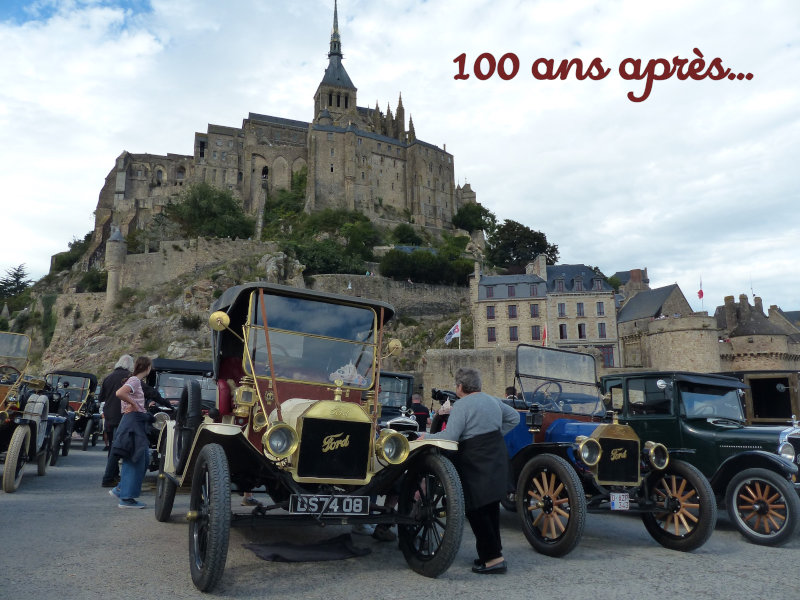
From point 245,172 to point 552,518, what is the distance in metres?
78.2

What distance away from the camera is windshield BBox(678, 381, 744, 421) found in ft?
24.6

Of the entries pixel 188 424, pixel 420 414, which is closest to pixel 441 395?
pixel 188 424

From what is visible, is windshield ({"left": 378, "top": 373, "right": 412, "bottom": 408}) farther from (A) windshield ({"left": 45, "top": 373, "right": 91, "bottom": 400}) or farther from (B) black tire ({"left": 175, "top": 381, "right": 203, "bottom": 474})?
(A) windshield ({"left": 45, "top": 373, "right": 91, "bottom": 400})

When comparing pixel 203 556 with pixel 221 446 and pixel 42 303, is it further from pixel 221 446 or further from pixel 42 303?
pixel 42 303

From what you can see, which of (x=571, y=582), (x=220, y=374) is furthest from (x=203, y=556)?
(x=571, y=582)

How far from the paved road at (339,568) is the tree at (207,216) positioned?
58.1m

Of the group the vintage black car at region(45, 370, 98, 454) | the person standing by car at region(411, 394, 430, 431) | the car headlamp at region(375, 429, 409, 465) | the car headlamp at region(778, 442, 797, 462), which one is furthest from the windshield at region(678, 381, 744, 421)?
the vintage black car at region(45, 370, 98, 454)

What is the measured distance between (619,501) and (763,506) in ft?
6.18

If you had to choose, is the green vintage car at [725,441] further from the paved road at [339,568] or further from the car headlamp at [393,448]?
the car headlamp at [393,448]

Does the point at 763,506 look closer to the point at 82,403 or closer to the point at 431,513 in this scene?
the point at 431,513

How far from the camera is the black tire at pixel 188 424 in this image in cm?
536

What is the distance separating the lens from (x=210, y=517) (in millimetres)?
3854

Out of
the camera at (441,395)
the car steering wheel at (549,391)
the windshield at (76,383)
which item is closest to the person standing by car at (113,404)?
the camera at (441,395)

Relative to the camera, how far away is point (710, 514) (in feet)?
17.4
